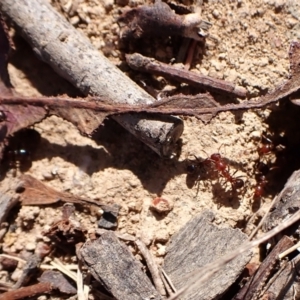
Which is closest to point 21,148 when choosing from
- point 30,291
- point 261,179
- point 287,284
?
point 30,291

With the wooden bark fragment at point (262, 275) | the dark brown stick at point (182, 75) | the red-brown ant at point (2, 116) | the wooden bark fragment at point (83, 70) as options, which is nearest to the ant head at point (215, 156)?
the wooden bark fragment at point (83, 70)

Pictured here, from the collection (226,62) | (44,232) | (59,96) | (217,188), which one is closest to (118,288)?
(44,232)

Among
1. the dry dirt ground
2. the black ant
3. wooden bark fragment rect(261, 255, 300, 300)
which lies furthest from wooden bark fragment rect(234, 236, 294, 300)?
the black ant

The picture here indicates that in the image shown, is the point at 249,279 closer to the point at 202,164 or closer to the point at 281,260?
the point at 281,260

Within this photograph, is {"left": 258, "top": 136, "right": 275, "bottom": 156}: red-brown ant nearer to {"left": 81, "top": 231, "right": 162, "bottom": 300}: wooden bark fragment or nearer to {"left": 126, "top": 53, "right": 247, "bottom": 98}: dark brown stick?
{"left": 126, "top": 53, "right": 247, "bottom": 98}: dark brown stick

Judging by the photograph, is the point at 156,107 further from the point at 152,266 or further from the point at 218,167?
the point at 152,266
